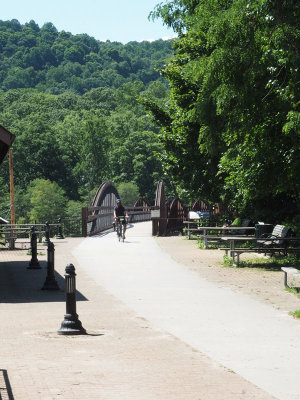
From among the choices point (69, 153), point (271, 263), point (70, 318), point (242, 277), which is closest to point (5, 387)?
point (70, 318)

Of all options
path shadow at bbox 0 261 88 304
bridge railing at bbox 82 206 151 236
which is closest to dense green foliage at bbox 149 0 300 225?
path shadow at bbox 0 261 88 304

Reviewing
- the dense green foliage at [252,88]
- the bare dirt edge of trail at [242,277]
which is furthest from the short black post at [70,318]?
Result: the dense green foliage at [252,88]

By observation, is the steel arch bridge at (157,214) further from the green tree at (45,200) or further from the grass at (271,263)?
the green tree at (45,200)

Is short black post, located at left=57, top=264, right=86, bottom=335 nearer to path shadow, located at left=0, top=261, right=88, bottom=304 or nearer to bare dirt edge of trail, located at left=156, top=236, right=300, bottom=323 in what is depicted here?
path shadow, located at left=0, top=261, right=88, bottom=304

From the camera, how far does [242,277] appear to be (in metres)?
15.8

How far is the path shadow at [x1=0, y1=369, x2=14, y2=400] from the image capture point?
20.1 feet

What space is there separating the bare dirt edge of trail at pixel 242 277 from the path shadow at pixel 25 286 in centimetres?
305

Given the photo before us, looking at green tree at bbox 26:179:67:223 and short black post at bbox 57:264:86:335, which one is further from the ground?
green tree at bbox 26:179:67:223

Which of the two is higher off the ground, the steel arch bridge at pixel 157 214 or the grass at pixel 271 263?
the steel arch bridge at pixel 157 214

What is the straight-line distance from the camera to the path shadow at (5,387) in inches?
242

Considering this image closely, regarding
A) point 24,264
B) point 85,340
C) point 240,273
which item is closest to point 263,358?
point 85,340

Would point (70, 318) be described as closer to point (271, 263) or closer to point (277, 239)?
point (277, 239)

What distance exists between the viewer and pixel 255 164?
16.3 m

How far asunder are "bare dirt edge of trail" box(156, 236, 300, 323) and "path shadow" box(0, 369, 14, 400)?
5.38 meters
